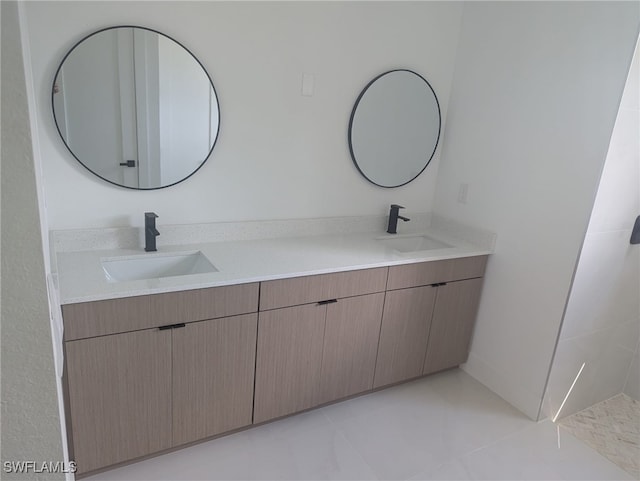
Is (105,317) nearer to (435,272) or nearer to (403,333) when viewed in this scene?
(403,333)

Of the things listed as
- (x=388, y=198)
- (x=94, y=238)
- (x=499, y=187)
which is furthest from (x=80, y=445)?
(x=499, y=187)

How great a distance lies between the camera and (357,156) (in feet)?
8.36

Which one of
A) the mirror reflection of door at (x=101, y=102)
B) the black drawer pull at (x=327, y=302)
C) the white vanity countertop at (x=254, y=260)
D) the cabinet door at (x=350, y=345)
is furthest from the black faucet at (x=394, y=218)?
the mirror reflection of door at (x=101, y=102)

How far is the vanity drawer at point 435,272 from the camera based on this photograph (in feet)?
7.42

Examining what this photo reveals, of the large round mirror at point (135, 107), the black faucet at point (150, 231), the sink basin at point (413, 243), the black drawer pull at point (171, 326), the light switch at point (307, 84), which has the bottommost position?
the black drawer pull at point (171, 326)

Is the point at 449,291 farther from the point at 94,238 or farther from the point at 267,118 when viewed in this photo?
the point at 94,238

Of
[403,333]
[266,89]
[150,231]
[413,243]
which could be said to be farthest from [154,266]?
[413,243]

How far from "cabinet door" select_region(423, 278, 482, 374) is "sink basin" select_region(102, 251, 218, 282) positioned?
4.32 feet

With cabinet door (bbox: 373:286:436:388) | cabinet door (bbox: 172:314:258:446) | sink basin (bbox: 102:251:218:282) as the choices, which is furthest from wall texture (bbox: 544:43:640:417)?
sink basin (bbox: 102:251:218:282)

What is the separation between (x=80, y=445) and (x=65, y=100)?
138 centimetres

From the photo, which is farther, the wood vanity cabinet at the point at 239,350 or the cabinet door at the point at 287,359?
the cabinet door at the point at 287,359

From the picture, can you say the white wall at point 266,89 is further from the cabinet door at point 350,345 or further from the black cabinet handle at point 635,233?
the black cabinet handle at point 635,233

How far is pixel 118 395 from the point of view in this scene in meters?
1.71

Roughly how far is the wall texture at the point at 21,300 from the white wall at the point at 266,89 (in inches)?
56.3
